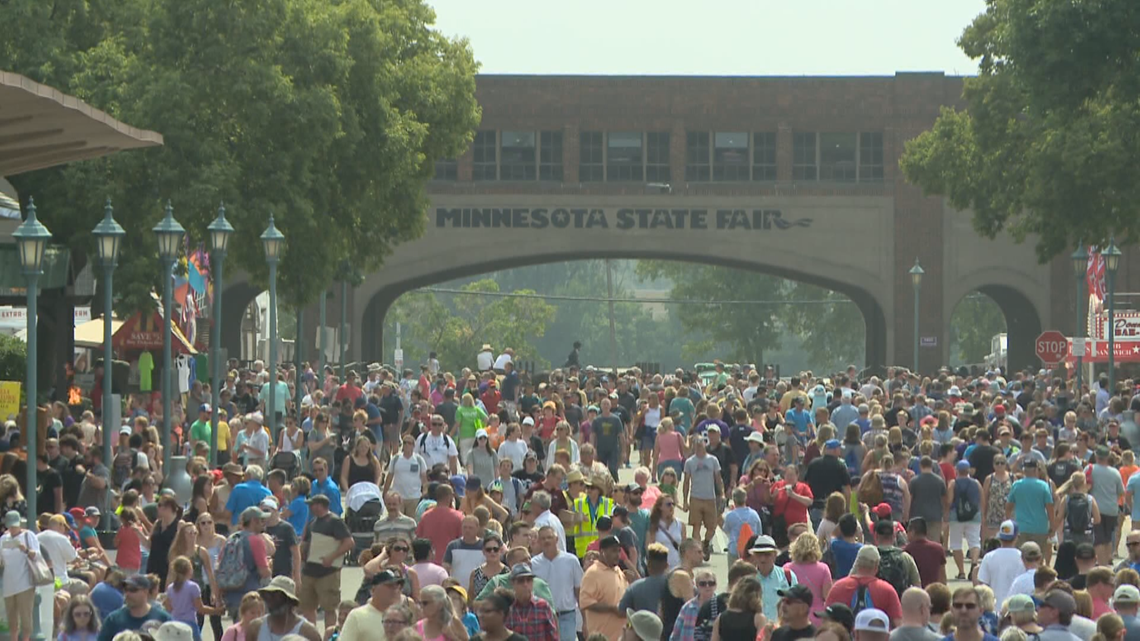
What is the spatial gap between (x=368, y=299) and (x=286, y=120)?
22.4m

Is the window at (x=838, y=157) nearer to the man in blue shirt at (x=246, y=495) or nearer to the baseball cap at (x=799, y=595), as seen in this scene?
the man in blue shirt at (x=246, y=495)

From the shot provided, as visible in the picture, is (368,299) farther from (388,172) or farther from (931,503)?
(931,503)

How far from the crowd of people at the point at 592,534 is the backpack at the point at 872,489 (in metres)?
0.03

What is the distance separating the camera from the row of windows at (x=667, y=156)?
196 feet

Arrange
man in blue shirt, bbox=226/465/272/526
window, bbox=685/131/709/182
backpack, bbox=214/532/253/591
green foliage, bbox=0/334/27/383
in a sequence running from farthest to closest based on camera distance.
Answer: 1. window, bbox=685/131/709/182
2. green foliage, bbox=0/334/27/383
3. man in blue shirt, bbox=226/465/272/526
4. backpack, bbox=214/532/253/591

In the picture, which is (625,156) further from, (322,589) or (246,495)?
(322,589)

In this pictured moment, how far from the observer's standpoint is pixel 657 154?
5991 centimetres

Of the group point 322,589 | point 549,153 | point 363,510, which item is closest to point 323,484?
point 363,510

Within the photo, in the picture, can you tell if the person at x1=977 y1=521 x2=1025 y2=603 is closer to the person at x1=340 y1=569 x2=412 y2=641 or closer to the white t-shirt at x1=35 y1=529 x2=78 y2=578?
the person at x1=340 y1=569 x2=412 y2=641

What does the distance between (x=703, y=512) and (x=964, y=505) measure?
3.15m

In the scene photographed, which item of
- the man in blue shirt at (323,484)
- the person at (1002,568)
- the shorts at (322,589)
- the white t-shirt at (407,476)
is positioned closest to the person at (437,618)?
the shorts at (322,589)

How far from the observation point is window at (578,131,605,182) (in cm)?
5981

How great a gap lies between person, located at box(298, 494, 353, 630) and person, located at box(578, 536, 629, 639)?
9.80 feet

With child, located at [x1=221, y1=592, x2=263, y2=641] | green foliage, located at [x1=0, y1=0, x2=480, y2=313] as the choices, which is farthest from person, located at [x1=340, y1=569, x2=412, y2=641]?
green foliage, located at [x1=0, y1=0, x2=480, y2=313]
